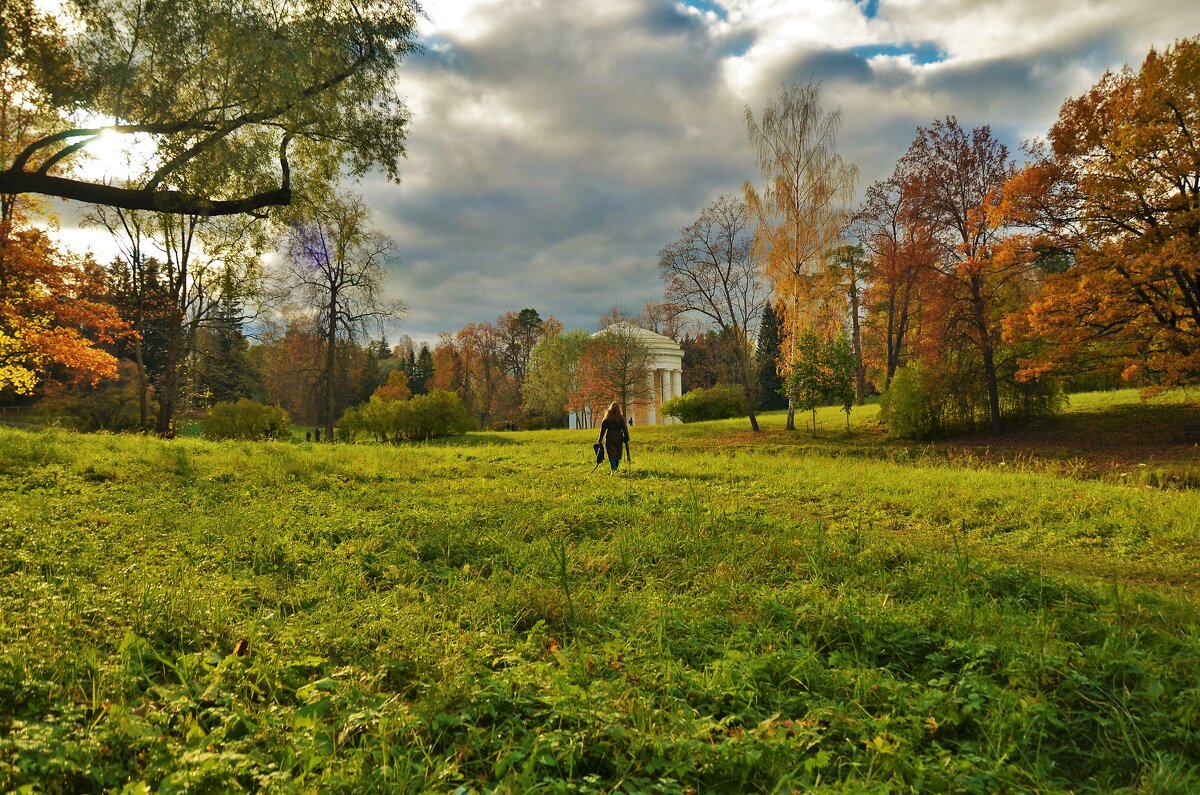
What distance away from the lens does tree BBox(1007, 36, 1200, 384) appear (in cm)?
1452

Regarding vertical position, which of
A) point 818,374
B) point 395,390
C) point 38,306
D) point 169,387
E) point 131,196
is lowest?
point 818,374

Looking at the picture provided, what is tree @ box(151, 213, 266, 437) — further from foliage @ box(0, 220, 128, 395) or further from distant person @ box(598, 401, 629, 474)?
distant person @ box(598, 401, 629, 474)

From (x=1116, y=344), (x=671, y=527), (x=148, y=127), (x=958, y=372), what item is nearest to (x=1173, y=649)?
(x=671, y=527)

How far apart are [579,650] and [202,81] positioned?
11815 mm

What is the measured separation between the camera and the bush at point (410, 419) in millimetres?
30766

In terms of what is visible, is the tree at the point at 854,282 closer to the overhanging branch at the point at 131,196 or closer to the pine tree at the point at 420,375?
the overhanging branch at the point at 131,196

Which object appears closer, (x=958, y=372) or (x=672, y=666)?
(x=672, y=666)

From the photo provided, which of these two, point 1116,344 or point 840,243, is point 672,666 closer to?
point 1116,344

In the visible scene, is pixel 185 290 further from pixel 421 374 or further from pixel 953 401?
pixel 421 374

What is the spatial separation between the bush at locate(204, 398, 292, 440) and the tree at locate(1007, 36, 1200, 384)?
31092 mm

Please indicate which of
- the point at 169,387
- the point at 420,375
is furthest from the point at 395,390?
the point at 169,387

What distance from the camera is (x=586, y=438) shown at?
29703 mm

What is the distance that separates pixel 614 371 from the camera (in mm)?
43375

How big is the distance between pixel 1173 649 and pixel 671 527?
4329mm
